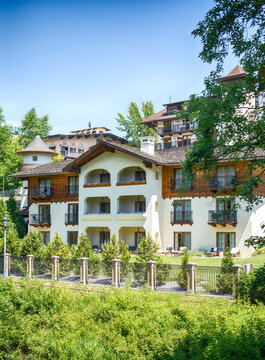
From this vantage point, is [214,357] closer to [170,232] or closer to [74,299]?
[74,299]

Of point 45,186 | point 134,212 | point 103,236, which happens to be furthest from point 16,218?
point 134,212

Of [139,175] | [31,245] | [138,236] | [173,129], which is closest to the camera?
[31,245]

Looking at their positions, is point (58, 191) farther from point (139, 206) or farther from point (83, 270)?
point (83, 270)

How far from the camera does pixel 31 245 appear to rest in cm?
2867

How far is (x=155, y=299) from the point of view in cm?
1548

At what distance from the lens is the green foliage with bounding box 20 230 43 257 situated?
28.6 metres

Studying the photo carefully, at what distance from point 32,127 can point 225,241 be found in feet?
145

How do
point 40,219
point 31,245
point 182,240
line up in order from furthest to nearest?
1. point 40,219
2. point 182,240
3. point 31,245

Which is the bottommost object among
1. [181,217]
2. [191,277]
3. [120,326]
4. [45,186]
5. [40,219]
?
[120,326]

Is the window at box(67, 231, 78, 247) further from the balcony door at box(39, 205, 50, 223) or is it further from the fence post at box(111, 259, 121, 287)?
the fence post at box(111, 259, 121, 287)

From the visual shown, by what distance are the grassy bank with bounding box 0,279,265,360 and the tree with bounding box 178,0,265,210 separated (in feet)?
13.1

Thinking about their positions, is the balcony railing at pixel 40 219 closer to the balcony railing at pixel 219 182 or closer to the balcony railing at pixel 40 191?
the balcony railing at pixel 40 191

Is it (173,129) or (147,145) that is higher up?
(173,129)

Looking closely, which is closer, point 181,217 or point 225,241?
point 225,241
